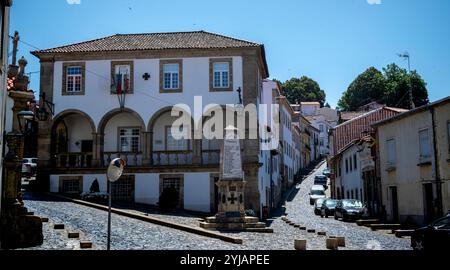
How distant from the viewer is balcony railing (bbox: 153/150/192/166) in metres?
32.3

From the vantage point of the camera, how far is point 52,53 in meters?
33.3

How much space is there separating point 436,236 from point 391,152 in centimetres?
1474

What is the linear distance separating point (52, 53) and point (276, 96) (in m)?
22.8

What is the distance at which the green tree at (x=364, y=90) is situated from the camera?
61963 millimetres

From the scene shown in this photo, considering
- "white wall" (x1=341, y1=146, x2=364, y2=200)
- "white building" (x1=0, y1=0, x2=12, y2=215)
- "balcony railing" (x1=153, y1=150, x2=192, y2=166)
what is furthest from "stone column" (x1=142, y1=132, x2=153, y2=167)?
"white building" (x1=0, y1=0, x2=12, y2=215)

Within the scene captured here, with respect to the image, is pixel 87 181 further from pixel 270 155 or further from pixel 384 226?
pixel 384 226

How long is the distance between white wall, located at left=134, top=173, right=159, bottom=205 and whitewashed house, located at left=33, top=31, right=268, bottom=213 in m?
0.06

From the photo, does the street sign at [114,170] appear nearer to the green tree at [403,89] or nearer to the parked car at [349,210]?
the parked car at [349,210]

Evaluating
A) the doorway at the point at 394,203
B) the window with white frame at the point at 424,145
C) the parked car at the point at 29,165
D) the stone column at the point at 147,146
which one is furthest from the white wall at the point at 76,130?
the window with white frame at the point at 424,145

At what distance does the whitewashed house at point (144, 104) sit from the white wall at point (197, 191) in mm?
59

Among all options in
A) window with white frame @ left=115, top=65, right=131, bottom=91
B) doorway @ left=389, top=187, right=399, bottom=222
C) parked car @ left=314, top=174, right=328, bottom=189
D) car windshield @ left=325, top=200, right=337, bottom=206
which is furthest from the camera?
parked car @ left=314, top=174, right=328, bottom=189

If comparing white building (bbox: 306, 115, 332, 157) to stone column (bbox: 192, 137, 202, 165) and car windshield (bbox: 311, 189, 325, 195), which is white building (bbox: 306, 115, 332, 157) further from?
stone column (bbox: 192, 137, 202, 165)

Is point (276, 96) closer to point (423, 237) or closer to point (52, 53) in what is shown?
point (52, 53)
